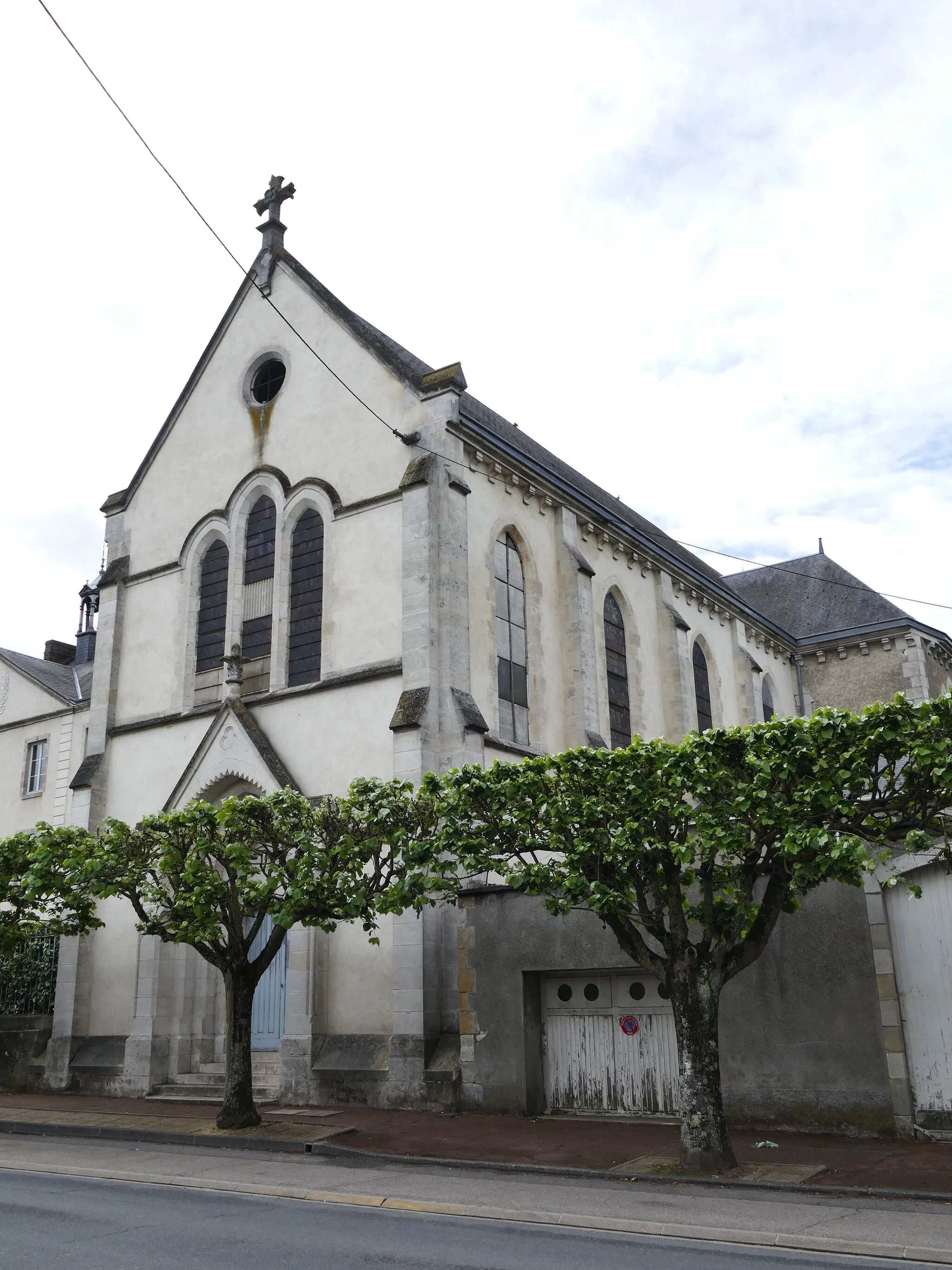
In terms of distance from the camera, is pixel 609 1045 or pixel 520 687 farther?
pixel 520 687

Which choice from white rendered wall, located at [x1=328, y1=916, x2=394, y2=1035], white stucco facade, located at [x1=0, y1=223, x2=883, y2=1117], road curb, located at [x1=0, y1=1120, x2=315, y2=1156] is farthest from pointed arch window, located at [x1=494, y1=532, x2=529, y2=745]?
road curb, located at [x1=0, y1=1120, x2=315, y2=1156]

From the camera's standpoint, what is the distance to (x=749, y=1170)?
11.3 metres

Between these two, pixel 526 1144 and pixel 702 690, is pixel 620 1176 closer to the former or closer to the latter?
pixel 526 1144

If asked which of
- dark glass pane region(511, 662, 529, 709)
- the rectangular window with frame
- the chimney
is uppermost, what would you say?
the chimney

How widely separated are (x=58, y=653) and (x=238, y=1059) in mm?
28445

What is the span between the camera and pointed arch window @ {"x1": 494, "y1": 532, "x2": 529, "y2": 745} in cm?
2114

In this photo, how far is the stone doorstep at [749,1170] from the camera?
10.8 metres

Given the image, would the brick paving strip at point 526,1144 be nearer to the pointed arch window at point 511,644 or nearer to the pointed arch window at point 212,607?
the pointed arch window at point 511,644

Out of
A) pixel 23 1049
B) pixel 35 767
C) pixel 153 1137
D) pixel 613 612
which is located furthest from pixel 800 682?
pixel 153 1137

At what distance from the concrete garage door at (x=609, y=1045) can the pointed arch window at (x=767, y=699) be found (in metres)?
17.9

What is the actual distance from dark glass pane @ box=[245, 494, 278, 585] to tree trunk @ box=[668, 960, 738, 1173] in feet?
42.7

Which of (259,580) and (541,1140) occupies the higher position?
(259,580)

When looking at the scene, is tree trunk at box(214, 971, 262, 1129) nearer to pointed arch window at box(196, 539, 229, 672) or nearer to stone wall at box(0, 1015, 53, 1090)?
stone wall at box(0, 1015, 53, 1090)

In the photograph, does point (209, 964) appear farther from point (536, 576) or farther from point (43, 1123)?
point (536, 576)
